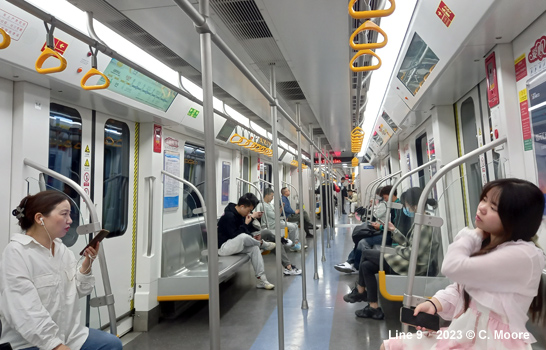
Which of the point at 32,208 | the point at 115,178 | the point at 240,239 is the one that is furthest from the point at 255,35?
the point at 240,239

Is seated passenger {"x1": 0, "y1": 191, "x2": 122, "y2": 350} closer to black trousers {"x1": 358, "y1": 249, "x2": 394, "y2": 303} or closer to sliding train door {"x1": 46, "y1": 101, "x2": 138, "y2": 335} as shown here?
sliding train door {"x1": 46, "y1": 101, "x2": 138, "y2": 335}

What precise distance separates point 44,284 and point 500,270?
245 cm

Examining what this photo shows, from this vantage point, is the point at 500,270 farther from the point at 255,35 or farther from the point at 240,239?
the point at 240,239

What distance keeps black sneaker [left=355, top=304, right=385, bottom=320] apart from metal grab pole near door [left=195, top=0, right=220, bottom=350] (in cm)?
285

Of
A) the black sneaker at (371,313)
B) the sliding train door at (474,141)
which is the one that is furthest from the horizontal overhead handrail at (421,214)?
the black sneaker at (371,313)

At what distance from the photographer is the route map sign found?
9.68 ft

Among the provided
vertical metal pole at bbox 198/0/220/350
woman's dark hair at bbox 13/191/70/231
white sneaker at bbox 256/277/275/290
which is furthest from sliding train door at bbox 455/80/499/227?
white sneaker at bbox 256/277/275/290

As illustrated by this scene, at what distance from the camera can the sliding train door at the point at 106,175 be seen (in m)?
3.08

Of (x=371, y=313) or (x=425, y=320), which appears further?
(x=371, y=313)

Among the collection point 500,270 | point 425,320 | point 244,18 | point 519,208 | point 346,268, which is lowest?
point 346,268

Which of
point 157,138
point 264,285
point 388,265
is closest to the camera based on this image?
point 388,265

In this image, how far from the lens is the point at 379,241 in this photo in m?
4.77

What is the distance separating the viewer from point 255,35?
2766 mm

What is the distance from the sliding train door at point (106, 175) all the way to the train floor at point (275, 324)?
0.61m
